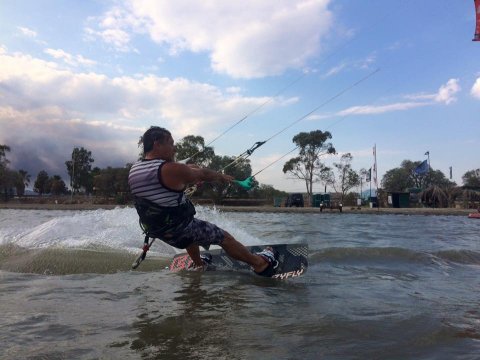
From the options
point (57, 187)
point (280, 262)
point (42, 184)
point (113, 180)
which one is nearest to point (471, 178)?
point (113, 180)

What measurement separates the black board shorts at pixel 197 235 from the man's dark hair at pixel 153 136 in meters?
1.05

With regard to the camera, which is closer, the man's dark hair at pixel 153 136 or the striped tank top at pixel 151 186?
the striped tank top at pixel 151 186

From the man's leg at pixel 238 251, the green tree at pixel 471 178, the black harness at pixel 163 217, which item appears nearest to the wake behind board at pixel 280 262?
the man's leg at pixel 238 251

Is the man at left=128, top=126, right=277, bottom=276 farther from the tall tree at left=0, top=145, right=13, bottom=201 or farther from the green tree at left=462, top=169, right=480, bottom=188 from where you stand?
the green tree at left=462, top=169, right=480, bottom=188

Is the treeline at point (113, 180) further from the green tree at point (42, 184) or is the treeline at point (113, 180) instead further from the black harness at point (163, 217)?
the black harness at point (163, 217)

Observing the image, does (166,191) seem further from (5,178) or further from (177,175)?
(5,178)

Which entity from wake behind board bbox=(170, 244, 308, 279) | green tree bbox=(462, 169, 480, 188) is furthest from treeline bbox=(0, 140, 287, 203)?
green tree bbox=(462, 169, 480, 188)

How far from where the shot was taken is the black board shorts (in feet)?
16.2

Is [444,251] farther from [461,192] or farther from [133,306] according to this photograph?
[461,192]

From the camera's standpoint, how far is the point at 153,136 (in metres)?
4.59

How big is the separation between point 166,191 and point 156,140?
59cm

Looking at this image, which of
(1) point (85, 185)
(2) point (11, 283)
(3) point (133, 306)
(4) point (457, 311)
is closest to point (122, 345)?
(3) point (133, 306)

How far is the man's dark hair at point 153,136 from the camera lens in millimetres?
4598

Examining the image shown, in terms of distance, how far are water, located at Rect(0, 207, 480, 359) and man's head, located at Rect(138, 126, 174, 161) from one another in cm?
162
